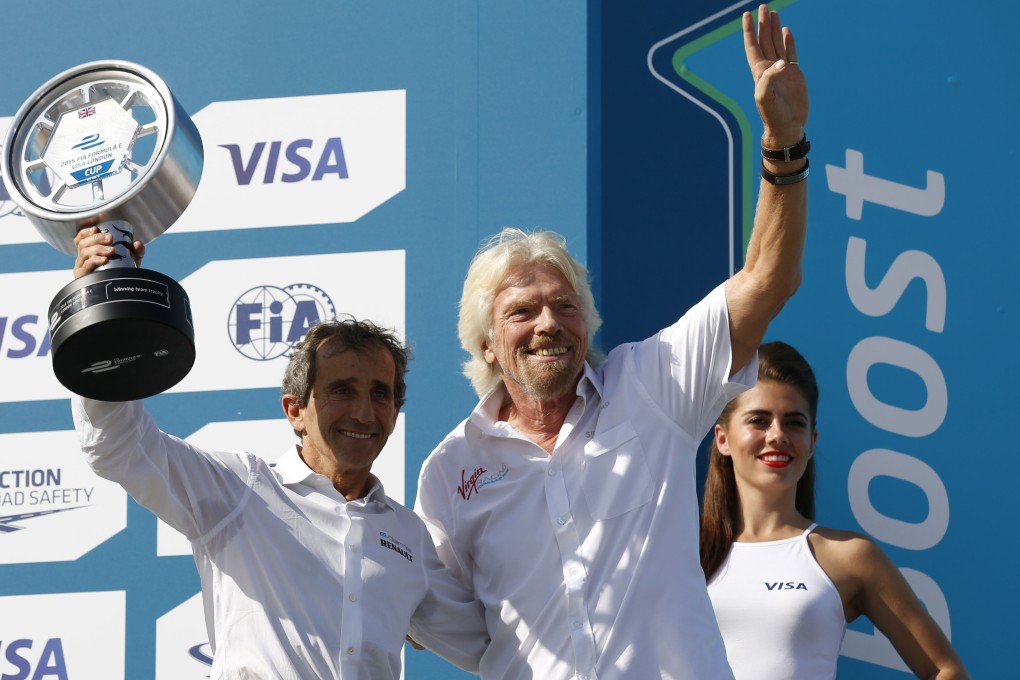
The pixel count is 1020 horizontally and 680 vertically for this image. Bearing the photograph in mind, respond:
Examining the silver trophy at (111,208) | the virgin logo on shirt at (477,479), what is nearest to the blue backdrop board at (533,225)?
the virgin logo on shirt at (477,479)

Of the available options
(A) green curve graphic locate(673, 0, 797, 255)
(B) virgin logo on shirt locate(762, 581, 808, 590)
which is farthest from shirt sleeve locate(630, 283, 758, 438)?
(A) green curve graphic locate(673, 0, 797, 255)

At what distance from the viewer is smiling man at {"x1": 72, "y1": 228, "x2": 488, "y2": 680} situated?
2438 millimetres

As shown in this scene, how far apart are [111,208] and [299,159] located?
125cm

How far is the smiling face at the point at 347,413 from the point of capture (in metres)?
2.67

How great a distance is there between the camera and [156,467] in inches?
95.9

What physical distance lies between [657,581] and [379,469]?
106 cm

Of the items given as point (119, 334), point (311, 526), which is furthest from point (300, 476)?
point (119, 334)

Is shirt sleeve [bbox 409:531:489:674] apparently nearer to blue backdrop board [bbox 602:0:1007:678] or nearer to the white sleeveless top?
the white sleeveless top

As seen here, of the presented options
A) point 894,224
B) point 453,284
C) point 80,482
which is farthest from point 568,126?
point 80,482

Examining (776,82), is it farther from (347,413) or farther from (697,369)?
(347,413)

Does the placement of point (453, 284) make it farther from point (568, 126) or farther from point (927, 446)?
point (927, 446)

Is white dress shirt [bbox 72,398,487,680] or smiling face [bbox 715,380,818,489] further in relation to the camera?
smiling face [bbox 715,380,818,489]

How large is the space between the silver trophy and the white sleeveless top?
1.38 metres

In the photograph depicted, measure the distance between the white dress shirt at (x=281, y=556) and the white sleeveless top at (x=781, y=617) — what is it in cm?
64
